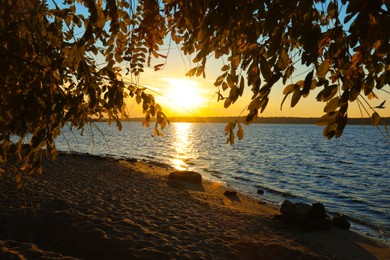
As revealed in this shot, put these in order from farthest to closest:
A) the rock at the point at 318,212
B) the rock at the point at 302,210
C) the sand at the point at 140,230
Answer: the rock at the point at 318,212
the rock at the point at 302,210
the sand at the point at 140,230

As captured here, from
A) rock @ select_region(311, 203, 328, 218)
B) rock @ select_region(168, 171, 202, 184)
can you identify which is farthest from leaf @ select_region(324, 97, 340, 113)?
rock @ select_region(168, 171, 202, 184)

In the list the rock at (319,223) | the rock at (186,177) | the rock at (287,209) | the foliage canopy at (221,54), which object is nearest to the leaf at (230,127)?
the foliage canopy at (221,54)

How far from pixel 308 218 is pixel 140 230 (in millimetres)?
7849

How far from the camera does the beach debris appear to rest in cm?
1355

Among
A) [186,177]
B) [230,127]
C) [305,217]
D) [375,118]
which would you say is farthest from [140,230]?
[186,177]

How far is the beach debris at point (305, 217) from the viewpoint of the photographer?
13555 mm

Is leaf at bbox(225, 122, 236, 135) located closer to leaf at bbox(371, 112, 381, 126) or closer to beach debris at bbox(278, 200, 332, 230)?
leaf at bbox(371, 112, 381, 126)

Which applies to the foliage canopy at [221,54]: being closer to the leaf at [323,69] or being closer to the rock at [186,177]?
the leaf at [323,69]

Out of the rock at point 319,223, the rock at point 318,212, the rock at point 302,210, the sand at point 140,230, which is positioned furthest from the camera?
the rock at point 318,212

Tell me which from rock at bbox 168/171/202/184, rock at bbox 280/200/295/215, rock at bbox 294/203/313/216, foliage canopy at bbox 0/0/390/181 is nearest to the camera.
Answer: foliage canopy at bbox 0/0/390/181

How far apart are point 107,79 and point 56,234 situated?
7.73m

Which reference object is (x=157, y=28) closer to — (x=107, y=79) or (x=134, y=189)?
(x=107, y=79)

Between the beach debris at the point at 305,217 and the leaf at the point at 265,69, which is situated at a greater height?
the leaf at the point at 265,69

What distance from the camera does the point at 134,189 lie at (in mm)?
17531
